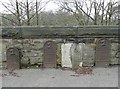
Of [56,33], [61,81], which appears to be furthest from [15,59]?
[61,81]

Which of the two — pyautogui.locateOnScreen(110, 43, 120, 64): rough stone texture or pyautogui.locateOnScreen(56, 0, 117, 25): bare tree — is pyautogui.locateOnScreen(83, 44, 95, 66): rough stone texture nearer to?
pyautogui.locateOnScreen(110, 43, 120, 64): rough stone texture

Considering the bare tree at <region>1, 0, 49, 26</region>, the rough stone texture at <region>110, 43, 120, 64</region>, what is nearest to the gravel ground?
the rough stone texture at <region>110, 43, 120, 64</region>

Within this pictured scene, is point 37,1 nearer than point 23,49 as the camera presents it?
No

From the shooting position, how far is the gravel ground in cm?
430

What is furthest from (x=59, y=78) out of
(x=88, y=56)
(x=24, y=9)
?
(x=24, y=9)

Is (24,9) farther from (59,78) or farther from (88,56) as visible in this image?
(59,78)

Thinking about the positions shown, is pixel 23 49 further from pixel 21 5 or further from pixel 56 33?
pixel 21 5

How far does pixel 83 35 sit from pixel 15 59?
1704mm

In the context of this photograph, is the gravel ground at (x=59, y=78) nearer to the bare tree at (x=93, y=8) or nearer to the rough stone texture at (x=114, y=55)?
the rough stone texture at (x=114, y=55)

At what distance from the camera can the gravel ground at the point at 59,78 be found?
4301mm

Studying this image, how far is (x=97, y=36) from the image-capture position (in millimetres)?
5594

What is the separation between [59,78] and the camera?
4703 millimetres

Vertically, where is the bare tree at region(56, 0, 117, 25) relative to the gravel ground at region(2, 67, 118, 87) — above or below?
above

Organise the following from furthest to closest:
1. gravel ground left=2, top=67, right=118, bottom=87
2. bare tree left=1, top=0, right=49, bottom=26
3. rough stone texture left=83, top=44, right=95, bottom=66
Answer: bare tree left=1, top=0, right=49, bottom=26
rough stone texture left=83, top=44, right=95, bottom=66
gravel ground left=2, top=67, right=118, bottom=87
